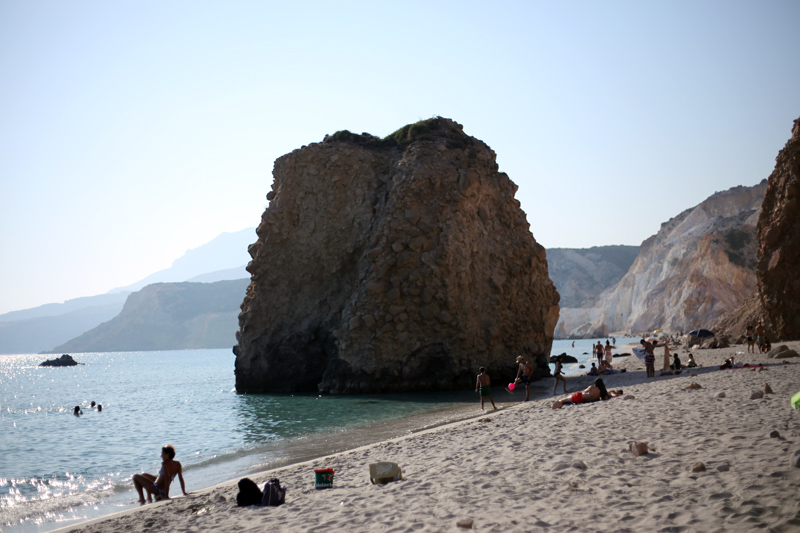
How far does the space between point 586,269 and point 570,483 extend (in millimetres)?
157920

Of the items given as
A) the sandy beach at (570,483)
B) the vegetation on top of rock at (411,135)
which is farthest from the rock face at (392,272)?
the sandy beach at (570,483)

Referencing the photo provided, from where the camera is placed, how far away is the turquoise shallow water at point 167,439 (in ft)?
38.3

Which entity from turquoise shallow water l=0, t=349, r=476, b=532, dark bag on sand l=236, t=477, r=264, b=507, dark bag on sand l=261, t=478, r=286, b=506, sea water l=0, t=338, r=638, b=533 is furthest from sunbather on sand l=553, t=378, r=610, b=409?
dark bag on sand l=236, t=477, r=264, b=507

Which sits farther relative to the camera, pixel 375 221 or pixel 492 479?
pixel 375 221

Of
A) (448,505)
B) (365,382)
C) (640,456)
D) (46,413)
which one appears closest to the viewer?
(448,505)

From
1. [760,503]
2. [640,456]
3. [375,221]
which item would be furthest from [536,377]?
[760,503]

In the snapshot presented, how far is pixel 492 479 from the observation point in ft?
25.2

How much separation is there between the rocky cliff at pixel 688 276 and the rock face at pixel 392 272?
144 ft

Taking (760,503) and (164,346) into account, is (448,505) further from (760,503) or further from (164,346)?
(164,346)

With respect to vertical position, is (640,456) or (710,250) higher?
(710,250)

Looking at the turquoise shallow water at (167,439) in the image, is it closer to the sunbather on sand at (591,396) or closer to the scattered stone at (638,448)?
the sunbather on sand at (591,396)

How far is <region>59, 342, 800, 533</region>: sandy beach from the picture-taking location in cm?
559

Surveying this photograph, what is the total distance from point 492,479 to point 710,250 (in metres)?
73.2

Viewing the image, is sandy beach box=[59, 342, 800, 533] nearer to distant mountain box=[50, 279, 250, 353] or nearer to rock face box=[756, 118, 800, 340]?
rock face box=[756, 118, 800, 340]
